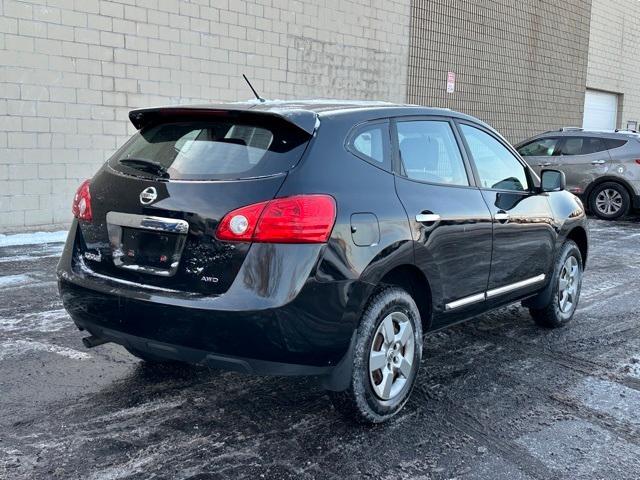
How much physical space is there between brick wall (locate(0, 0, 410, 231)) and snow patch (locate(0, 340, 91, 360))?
15.9ft

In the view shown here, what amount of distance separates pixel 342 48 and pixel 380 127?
9.93m

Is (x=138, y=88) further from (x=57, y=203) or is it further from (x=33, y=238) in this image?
(x=33, y=238)

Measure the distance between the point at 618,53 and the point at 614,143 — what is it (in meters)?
13.6

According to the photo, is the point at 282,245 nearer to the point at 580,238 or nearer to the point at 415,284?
the point at 415,284

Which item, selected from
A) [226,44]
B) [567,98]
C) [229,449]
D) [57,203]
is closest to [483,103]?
[567,98]

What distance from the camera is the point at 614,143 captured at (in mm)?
13484

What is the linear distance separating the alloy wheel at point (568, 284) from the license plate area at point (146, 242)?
359 cm

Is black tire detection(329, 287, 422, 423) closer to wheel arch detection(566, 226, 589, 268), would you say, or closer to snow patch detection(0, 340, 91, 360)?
snow patch detection(0, 340, 91, 360)

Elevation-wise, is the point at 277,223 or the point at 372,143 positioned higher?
the point at 372,143

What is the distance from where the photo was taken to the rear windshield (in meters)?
3.33

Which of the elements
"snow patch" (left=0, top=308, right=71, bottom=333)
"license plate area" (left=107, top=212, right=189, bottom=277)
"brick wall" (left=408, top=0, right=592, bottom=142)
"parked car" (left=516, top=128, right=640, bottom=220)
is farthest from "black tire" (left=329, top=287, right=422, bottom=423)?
"brick wall" (left=408, top=0, right=592, bottom=142)

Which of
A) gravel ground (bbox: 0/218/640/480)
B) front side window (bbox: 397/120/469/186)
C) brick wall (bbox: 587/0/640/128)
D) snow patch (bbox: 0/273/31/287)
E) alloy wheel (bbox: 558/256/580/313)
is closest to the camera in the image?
gravel ground (bbox: 0/218/640/480)

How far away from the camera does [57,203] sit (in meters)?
9.60

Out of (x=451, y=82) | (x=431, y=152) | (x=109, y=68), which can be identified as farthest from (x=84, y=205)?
(x=451, y=82)
